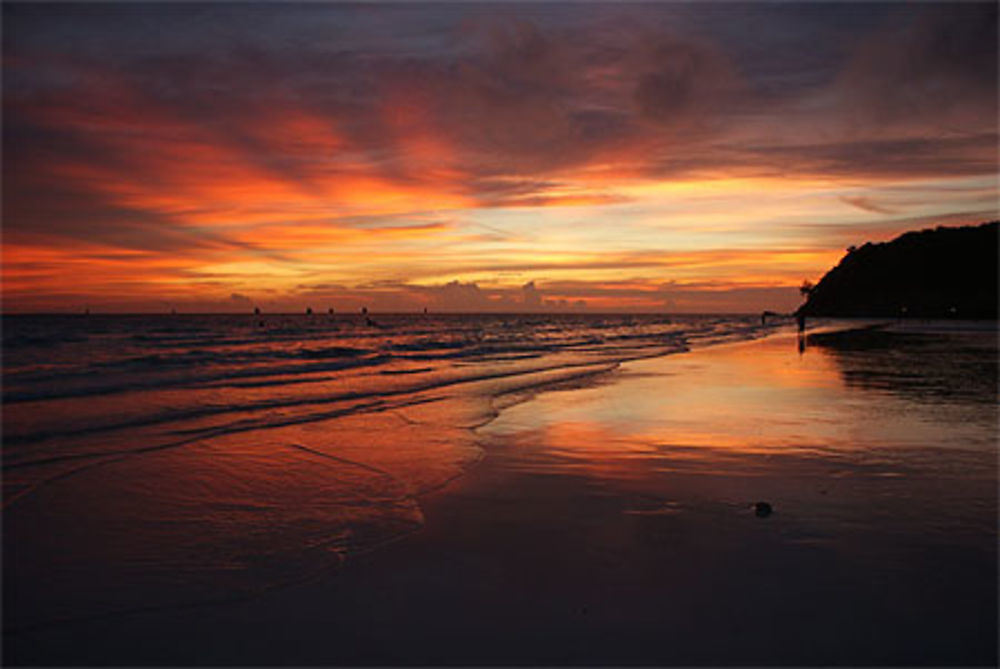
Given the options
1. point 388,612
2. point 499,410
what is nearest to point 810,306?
point 499,410

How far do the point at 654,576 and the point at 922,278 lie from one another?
149628 millimetres

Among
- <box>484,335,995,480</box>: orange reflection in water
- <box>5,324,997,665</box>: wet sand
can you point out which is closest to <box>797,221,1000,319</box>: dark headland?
<box>484,335,995,480</box>: orange reflection in water

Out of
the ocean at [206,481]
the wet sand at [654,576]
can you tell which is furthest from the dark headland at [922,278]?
the wet sand at [654,576]

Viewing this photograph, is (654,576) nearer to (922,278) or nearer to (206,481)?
(206,481)

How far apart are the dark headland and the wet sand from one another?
116m

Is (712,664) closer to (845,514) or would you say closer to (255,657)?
(255,657)

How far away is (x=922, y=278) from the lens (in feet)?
423

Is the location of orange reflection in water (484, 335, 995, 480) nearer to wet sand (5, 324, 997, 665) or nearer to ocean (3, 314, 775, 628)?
wet sand (5, 324, 997, 665)

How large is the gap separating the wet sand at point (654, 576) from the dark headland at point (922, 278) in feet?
380

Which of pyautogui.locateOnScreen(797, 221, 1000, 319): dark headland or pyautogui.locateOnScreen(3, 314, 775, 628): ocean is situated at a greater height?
pyautogui.locateOnScreen(797, 221, 1000, 319): dark headland

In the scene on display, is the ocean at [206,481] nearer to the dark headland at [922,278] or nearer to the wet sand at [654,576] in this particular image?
the wet sand at [654,576]

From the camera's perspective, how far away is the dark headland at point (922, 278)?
376 ft

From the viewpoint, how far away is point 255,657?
3984mm

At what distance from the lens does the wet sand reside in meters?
4.02
